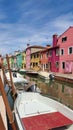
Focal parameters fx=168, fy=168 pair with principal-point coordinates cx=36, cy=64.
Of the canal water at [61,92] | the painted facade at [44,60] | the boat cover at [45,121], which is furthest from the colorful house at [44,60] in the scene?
the boat cover at [45,121]

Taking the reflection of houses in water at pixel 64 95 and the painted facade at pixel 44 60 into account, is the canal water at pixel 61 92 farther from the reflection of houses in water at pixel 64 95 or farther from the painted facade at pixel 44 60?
the painted facade at pixel 44 60

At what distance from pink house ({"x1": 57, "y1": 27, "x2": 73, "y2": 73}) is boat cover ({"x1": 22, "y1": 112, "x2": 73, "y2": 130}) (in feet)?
73.8

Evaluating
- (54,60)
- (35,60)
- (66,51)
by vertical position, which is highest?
(66,51)

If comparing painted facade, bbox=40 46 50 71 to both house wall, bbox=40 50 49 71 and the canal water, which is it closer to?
house wall, bbox=40 50 49 71

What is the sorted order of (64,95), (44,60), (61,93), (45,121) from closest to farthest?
(45,121)
(64,95)
(61,93)
(44,60)

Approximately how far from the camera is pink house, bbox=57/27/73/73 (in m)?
30.1

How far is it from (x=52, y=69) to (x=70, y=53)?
7184 millimetres

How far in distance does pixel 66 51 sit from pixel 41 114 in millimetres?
24739

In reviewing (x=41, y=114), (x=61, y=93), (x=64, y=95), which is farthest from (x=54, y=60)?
(x=41, y=114)

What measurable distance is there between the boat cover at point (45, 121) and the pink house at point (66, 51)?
22479 millimetres

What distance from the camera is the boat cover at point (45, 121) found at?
21.7ft

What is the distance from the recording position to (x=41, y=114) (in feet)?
25.8

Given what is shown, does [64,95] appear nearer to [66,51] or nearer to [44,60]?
[66,51]

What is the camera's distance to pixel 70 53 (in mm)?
30391
